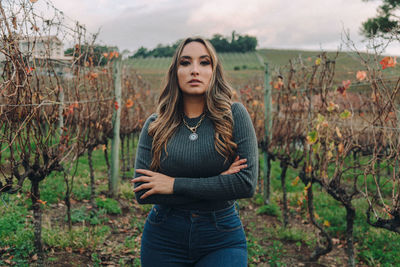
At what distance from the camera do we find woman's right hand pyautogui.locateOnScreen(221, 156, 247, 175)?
1.76m

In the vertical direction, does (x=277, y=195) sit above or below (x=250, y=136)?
below

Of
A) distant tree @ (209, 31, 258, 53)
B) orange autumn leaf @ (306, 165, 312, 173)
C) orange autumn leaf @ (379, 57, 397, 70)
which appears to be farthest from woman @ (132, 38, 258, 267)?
distant tree @ (209, 31, 258, 53)

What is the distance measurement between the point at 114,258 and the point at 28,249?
3.13 feet

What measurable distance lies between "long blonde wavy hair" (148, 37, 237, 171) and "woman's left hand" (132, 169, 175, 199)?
8 centimetres

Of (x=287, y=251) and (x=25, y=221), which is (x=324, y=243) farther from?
(x=25, y=221)

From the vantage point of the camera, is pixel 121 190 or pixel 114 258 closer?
pixel 114 258

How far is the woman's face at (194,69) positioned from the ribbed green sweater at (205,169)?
0.71 ft

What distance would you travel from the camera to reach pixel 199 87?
192 cm

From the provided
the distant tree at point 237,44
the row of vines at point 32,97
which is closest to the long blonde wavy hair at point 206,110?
the row of vines at point 32,97

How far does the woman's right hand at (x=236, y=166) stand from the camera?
1.76m

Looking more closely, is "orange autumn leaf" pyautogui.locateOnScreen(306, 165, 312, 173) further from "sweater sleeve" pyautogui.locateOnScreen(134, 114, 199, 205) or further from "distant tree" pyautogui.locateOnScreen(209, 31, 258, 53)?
"distant tree" pyautogui.locateOnScreen(209, 31, 258, 53)

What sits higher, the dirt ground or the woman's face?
the woman's face

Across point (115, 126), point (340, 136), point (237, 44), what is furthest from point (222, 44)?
point (340, 136)

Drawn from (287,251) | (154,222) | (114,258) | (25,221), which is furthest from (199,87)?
(25,221)
